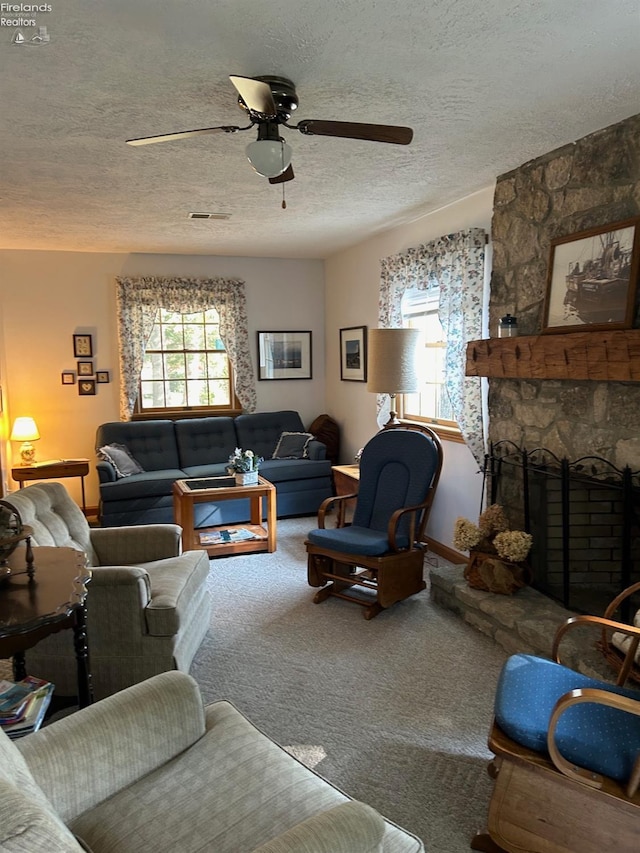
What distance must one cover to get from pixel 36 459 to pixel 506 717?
529cm

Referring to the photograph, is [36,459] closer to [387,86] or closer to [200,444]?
[200,444]

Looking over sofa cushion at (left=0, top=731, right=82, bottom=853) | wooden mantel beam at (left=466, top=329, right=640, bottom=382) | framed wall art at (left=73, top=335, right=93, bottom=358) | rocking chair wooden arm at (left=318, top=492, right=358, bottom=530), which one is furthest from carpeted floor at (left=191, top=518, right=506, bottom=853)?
framed wall art at (left=73, top=335, right=93, bottom=358)

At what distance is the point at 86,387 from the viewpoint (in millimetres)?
5961

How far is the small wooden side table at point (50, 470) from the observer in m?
5.24

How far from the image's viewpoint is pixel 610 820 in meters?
1.65

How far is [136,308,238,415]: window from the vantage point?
6.20 m

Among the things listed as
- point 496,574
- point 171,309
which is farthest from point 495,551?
point 171,309

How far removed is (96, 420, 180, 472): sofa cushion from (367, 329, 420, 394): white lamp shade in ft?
8.28

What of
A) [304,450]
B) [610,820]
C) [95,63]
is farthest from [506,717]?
[304,450]

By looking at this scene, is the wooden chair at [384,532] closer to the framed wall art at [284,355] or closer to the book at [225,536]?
the book at [225,536]

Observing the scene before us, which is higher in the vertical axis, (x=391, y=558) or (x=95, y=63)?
(x=95, y=63)

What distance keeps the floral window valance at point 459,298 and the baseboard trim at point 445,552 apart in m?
0.87

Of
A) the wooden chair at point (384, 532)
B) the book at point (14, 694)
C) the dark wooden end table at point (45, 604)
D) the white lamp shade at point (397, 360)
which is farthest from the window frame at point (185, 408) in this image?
the book at point (14, 694)

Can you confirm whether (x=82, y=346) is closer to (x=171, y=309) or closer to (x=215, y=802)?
(x=171, y=309)
